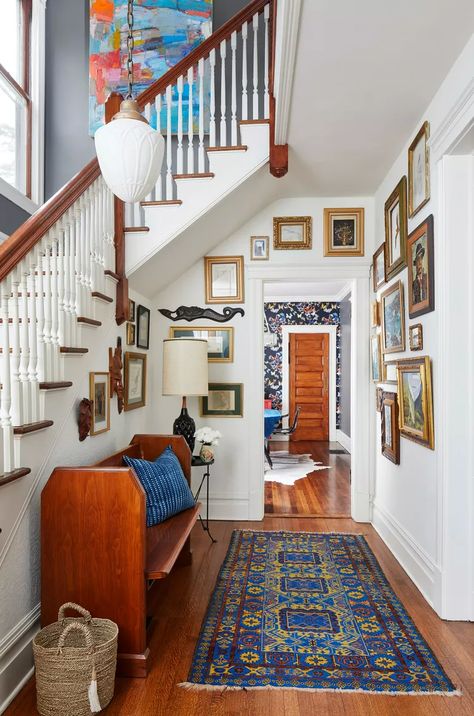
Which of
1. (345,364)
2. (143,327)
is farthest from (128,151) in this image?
(345,364)

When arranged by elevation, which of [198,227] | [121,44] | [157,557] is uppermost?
[121,44]

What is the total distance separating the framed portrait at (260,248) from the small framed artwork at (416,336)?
161 centimetres

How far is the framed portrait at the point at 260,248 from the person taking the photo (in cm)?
444

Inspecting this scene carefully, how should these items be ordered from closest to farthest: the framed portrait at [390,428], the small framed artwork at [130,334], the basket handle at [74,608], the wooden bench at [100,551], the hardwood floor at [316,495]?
1. the basket handle at [74,608]
2. the wooden bench at [100,551]
3. the framed portrait at [390,428]
4. the small framed artwork at [130,334]
5. the hardwood floor at [316,495]

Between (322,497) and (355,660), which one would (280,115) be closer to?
(355,660)

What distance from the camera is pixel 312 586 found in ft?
10.1

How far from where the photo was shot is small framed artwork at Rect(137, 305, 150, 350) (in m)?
4.02

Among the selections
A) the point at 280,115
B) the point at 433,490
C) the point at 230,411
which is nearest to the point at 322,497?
the point at 230,411

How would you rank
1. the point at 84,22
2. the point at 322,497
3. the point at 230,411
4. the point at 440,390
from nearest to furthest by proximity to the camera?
the point at 440,390 < the point at 230,411 < the point at 84,22 < the point at 322,497

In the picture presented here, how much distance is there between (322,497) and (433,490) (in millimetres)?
2497

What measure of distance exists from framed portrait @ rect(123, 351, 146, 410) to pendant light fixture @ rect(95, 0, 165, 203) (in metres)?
1.96

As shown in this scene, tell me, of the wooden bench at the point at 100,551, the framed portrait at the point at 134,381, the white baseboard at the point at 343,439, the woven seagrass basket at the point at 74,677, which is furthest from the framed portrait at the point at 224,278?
the white baseboard at the point at 343,439

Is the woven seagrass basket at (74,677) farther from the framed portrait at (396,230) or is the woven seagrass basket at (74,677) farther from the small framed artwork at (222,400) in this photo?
the framed portrait at (396,230)

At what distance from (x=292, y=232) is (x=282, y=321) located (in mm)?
5326
